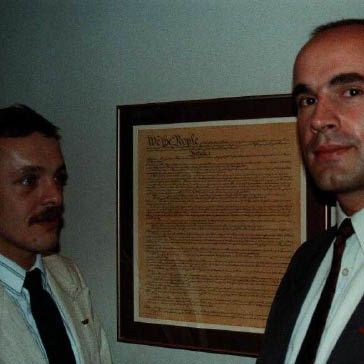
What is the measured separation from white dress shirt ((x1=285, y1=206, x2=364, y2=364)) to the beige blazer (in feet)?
2.26

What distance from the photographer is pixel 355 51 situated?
1.17 meters

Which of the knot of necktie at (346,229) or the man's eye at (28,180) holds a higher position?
the man's eye at (28,180)

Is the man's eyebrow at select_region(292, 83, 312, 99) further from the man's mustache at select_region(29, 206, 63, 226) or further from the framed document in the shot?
the man's mustache at select_region(29, 206, 63, 226)

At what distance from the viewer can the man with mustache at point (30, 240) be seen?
1541 millimetres

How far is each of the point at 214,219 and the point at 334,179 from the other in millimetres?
533

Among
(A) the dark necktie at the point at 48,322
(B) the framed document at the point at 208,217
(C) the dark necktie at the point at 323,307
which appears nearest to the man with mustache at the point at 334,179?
(C) the dark necktie at the point at 323,307

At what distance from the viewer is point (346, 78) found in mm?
1161

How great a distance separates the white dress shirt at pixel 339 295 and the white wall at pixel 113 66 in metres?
0.38

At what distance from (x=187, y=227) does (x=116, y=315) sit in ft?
1.37

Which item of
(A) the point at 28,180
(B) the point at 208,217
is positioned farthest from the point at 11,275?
(B) the point at 208,217

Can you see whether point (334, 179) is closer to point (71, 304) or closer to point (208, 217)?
point (208, 217)

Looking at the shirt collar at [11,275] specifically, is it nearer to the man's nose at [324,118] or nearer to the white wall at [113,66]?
the white wall at [113,66]

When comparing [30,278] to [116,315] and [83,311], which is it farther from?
[116,315]

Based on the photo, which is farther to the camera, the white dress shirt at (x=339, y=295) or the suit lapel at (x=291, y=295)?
the suit lapel at (x=291, y=295)
